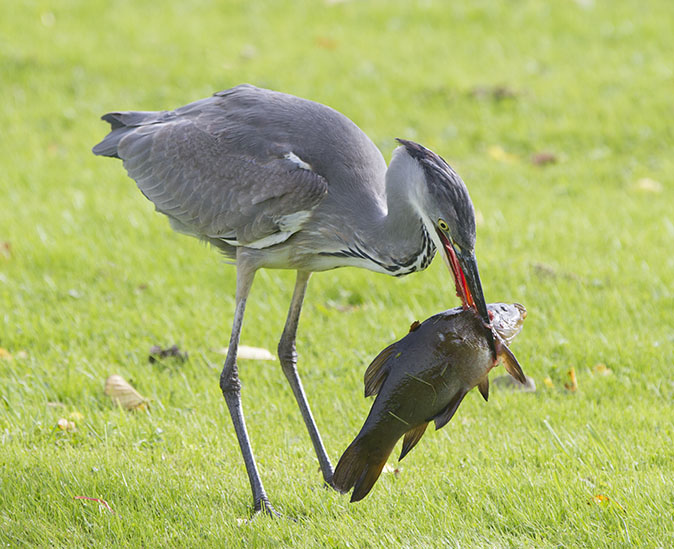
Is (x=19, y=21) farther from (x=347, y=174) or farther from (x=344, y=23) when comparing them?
(x=347, y=174)

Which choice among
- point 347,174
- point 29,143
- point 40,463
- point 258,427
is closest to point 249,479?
point 258,427

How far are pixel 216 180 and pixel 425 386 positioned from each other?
1.88 m

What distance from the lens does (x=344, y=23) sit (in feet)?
37.9

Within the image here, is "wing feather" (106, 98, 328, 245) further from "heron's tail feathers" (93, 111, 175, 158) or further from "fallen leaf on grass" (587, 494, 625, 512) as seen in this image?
"fallen leaf on grass" (587, 494, 625, 512)

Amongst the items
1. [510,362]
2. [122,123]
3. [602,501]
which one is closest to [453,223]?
[510,362]

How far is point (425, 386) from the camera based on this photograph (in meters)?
4.02

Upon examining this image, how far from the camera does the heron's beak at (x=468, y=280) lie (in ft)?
13.2

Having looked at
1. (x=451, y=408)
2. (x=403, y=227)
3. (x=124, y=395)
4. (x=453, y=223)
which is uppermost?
(x=453, y=223)

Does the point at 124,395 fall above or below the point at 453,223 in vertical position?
below

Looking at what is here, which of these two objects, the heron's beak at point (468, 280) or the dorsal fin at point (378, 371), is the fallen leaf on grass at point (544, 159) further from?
the dorsal fin at point (378, 371)

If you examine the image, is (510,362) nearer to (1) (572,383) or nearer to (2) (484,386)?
(2) (484,386)

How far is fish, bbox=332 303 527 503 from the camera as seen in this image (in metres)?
4.00

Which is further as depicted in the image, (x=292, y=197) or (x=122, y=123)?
(x=122, y=123)

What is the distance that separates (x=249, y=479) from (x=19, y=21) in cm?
833
